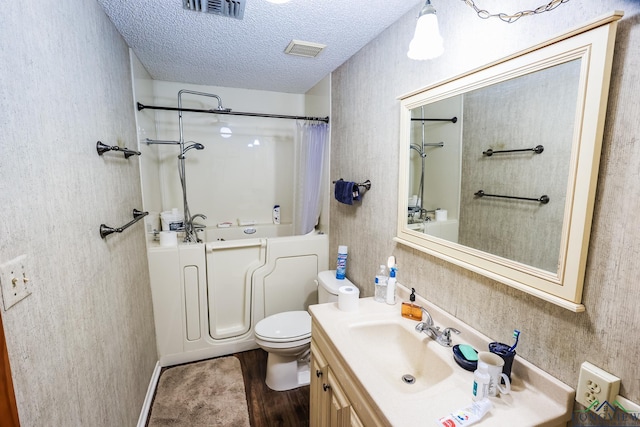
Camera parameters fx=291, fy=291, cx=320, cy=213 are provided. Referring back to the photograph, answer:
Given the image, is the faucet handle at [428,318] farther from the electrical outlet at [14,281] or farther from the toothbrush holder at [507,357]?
the electrical outlet at [14,281]

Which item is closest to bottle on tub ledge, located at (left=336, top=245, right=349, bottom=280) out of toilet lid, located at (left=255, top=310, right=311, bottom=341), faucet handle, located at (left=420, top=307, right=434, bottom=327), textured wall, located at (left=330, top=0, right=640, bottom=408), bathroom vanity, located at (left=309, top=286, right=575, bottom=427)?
textured wall, located at (left=330, top=0, right=640, bottom=408)

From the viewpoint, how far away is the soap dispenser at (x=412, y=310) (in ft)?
4.42

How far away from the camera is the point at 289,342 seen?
1.89 metres

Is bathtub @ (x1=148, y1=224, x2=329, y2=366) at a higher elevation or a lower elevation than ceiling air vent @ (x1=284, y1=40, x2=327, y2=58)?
lower

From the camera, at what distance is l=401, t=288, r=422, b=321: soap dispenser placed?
1.35 m

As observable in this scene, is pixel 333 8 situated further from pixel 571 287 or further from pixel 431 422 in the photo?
pixel 431 422

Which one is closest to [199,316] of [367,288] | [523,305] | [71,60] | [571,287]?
[367,288]

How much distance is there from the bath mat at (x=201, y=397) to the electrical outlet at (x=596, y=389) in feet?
5.56

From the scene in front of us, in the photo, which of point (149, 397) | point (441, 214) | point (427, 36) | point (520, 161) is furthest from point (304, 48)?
point (149, 397)

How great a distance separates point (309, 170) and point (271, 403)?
1.78 metres

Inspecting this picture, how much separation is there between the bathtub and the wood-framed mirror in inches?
50.6

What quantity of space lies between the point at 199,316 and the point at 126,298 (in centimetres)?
80

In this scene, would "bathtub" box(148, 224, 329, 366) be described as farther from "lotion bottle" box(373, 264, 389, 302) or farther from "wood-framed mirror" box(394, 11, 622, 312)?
"wood-framed mirror" box(394, 11, 622, 312)

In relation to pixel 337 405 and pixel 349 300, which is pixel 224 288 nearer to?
pixel 349 300
